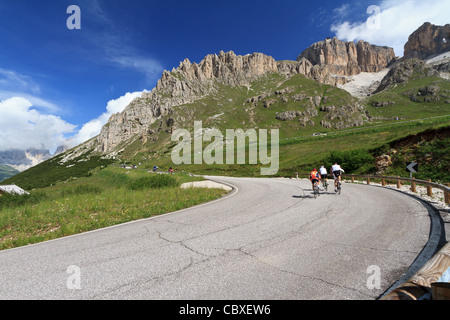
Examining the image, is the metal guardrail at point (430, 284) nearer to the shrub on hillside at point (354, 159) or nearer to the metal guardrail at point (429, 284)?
the metal guardrail at point (429, 284)

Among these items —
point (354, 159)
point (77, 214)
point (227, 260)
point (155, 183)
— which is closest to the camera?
point (227, 260)

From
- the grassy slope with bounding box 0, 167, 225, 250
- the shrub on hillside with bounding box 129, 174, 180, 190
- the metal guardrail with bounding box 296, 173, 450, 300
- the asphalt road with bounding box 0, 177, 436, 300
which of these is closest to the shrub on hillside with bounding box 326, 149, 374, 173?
the grassy slope with bounding box 0, 167, 225, 250

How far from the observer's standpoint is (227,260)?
4523mm

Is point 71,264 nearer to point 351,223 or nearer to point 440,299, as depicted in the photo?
point 440,299

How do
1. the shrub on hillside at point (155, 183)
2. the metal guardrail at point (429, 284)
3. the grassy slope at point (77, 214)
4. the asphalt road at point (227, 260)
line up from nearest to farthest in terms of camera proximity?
the metal guardrail at point (429, 284)
the asphalt road at point (227, 260)
the grassy slope at point (77, 214)
the shrub on hillside at point (155, 183)

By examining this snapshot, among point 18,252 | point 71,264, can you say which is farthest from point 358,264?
point 18,252

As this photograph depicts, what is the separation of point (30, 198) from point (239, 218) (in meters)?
16.5

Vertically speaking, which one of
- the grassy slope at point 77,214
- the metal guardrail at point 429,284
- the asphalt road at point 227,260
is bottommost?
the grassy slope at point 77,214

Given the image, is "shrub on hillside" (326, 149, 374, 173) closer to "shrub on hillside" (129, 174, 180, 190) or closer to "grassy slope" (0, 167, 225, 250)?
"grassy slope" (0, 167, 225, 250)

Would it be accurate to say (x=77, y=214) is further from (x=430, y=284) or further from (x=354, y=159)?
(x=354, y=159)

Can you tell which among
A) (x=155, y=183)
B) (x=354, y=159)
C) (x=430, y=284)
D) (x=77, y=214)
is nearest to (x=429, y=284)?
(x=430, y=284)

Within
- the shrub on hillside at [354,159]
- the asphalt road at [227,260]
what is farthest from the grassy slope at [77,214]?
the shrub on hillside at [354,159]

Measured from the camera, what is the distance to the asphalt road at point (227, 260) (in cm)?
345
